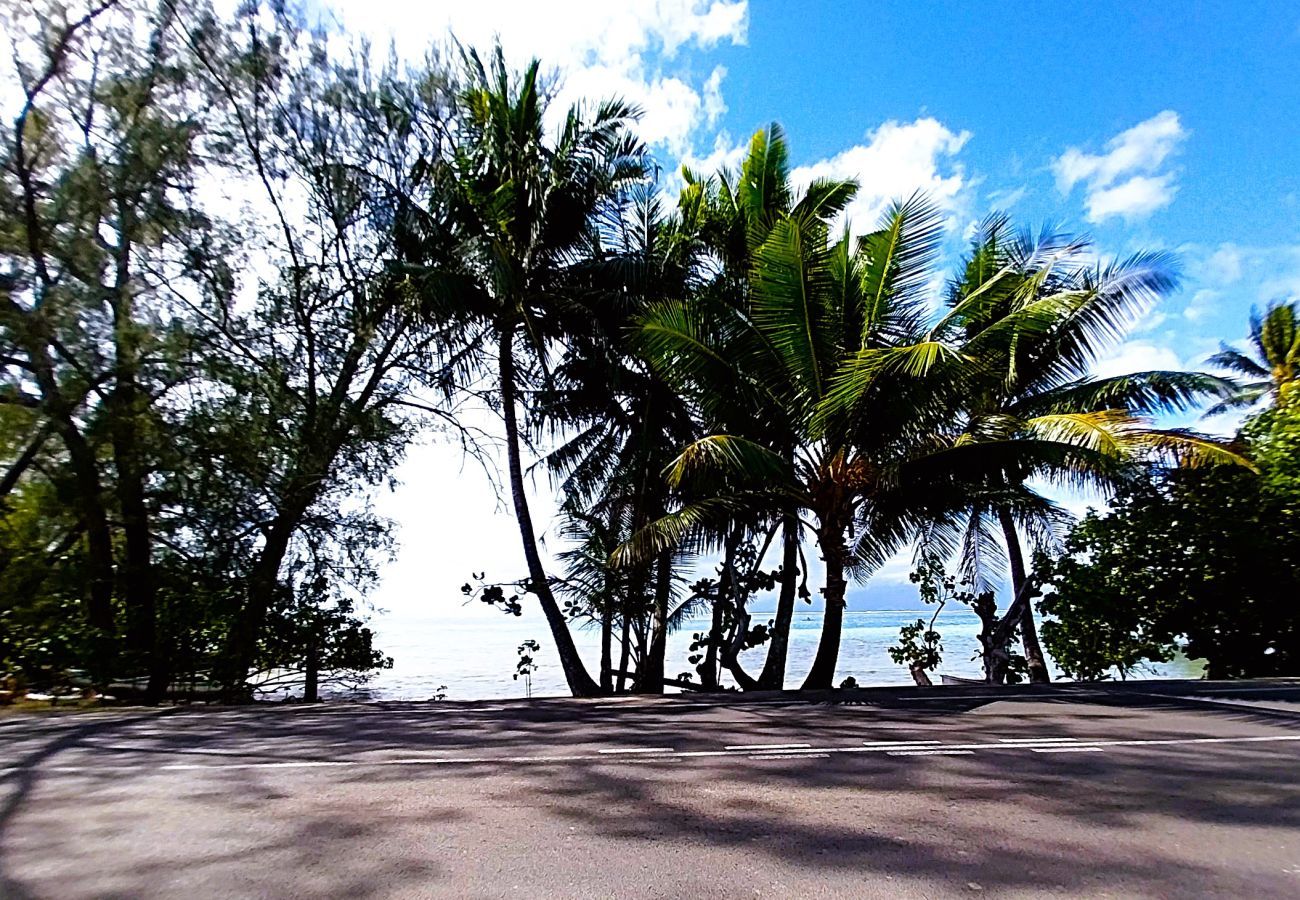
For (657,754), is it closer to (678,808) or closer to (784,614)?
(678,808)

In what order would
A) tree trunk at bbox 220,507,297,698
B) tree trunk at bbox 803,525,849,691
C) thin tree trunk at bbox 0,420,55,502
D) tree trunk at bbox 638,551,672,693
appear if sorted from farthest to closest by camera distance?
1. tree trunk at bbox 638,551,672,693
2. tree trunk at bbox 220,507,297,698
3. tree trunk at bbox 803,525,849,691
4. thin tree trunk at bbox 0,420,55,502

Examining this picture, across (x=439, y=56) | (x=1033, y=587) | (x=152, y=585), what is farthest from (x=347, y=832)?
(x=439, y=56)

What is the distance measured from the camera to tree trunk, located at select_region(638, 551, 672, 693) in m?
12.9

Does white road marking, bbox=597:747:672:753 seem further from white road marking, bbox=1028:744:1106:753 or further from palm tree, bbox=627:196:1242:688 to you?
palm tree, bbox=627:196:1242:688

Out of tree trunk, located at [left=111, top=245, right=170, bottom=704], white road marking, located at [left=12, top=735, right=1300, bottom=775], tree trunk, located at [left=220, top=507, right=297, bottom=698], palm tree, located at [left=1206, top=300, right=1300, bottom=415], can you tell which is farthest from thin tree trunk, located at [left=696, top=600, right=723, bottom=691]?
palm tree, located at [left=1206, top=300, right=1300, bottom=415]

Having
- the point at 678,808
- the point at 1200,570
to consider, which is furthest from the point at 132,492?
the point at 1200,570

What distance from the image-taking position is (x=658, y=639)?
Result: 13078 mm

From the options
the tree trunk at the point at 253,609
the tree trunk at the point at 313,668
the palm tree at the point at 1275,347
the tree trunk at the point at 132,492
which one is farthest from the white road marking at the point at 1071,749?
the palm tree at the point at 1275,347

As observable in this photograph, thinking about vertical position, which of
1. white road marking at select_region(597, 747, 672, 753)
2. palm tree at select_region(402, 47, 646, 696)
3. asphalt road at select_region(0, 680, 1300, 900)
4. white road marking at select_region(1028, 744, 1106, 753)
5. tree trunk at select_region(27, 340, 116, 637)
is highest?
palm tree at select_region(402, 47, 646, 696)

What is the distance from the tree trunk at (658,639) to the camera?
12883 millimetres

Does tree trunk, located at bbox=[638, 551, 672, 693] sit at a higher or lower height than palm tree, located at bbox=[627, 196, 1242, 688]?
lower

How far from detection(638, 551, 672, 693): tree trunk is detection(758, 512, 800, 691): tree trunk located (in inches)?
69.7

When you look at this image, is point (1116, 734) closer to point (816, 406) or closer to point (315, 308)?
point (816, 406)

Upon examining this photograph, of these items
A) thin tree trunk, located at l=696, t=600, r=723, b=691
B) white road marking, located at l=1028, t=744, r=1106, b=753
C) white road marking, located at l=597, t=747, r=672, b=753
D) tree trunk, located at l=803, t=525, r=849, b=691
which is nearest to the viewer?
white road marking, located at l=1028, t=744, r=1106, b=753
